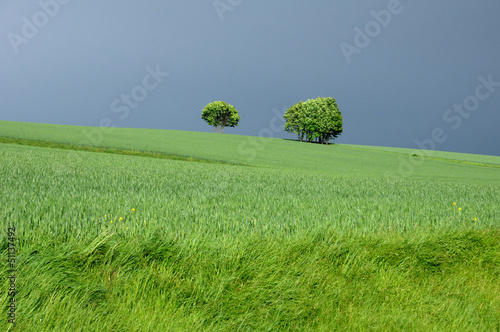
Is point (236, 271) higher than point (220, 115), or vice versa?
point (220, 115)

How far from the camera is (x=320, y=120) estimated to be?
240 feet

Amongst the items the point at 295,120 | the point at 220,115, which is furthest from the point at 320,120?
the point at 220,115

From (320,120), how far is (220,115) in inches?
1380

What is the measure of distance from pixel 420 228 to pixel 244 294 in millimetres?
3939

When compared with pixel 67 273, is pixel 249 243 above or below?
above

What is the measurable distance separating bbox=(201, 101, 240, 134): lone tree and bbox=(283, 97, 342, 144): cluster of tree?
23.6m

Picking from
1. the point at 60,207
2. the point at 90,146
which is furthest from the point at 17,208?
the point at 90,146

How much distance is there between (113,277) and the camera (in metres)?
3.32

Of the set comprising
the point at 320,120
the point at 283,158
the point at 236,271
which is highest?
the point at 320,120

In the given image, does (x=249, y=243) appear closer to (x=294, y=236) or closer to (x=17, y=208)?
(x=294, y=236)

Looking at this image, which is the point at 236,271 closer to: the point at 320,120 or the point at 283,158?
the point at 283,158

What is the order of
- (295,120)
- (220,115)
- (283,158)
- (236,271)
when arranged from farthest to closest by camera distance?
(220,115) < (295,120) < (283,158) < (236,271)

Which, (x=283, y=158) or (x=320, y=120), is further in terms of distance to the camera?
(x=320, y=120)

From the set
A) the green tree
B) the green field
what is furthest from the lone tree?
the green field
